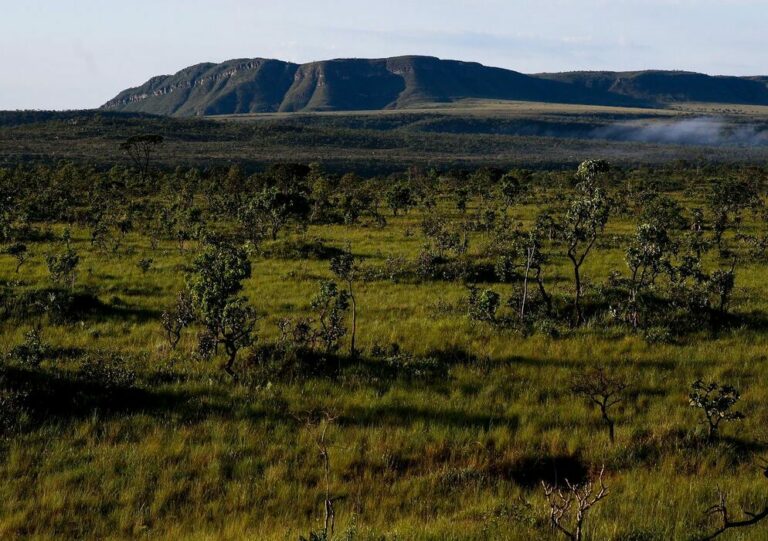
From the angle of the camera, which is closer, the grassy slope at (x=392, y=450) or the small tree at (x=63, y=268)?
the grassy slope at (x=392, y=450)

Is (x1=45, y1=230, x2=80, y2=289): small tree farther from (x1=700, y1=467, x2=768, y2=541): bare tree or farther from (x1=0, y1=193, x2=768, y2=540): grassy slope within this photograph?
(x1=700, y1=467, x2=768, y2=541): bare tree

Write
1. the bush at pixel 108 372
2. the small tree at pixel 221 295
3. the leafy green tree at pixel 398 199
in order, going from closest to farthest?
the bush at pixel 108 372 → the small tree at pixel 221 295 → the leafy green tree at pixel 398 199

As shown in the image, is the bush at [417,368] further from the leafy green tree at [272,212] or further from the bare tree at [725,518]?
the leafy green tree at [272,212]

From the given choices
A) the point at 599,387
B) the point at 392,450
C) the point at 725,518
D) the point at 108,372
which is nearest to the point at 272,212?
the point at 108,372

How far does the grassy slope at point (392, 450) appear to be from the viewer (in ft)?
A: 22.0

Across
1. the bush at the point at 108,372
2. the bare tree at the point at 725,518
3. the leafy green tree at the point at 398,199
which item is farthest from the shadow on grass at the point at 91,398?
the leafy green tree at the point at 398,199

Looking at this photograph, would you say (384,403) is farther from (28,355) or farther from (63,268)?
(63,268)

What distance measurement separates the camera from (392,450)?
8.59m

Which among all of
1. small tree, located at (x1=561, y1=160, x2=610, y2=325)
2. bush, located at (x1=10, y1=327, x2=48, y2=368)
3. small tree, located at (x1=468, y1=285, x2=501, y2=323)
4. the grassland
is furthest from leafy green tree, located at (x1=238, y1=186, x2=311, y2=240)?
the grassland

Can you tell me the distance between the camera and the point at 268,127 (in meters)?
164

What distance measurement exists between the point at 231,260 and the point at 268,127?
159m

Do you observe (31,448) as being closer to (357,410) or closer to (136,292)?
(357,410)

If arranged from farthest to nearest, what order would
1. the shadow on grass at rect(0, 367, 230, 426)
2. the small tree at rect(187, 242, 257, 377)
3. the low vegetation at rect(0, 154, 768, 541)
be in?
the small tree at rect(187, 242, 257, 377), the shadow on grass at rect(0, 367, 230, 426), the low vegetation at rect(0, 154, 768, 541)

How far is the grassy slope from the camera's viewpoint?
22.0 ft
